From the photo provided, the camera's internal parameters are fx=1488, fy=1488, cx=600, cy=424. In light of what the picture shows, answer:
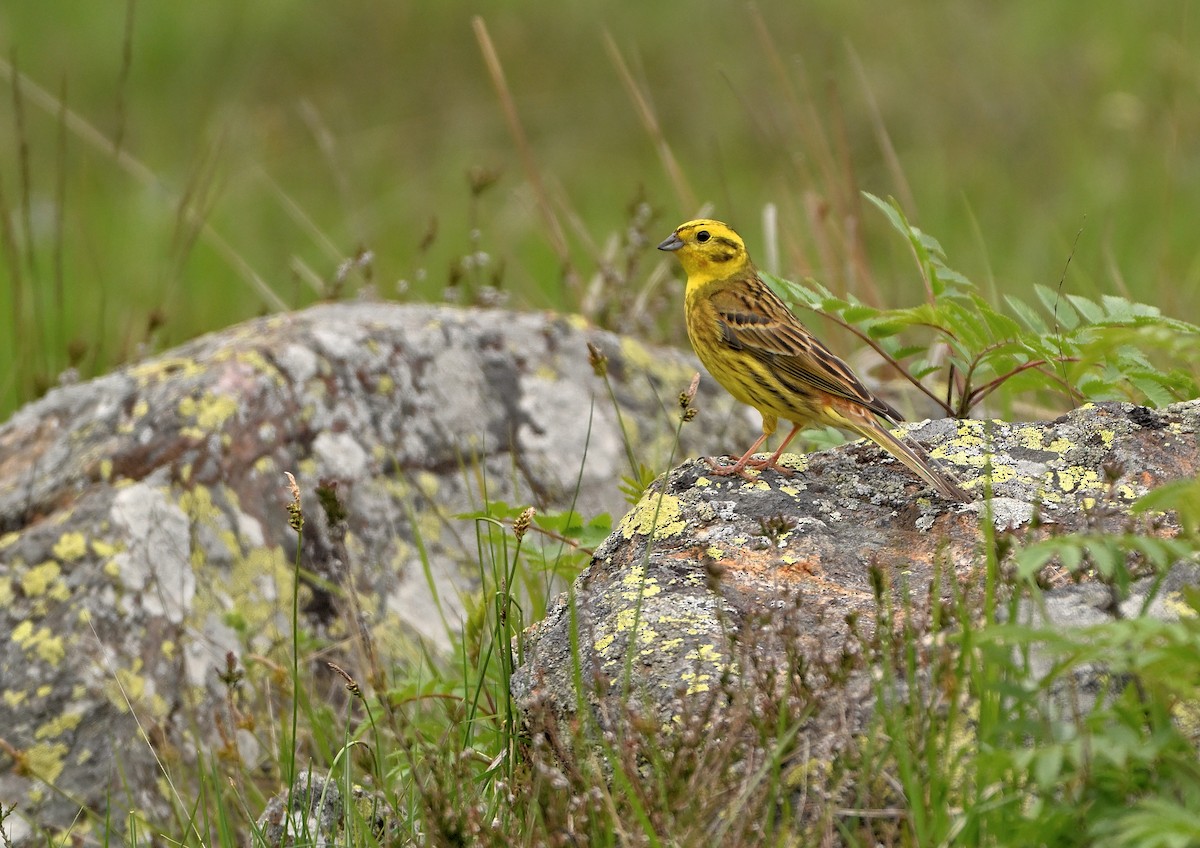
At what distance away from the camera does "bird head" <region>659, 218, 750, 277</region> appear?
509 centimetres

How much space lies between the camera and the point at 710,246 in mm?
5090

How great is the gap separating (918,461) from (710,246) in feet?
5.98

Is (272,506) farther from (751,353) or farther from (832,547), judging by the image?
(832,547)

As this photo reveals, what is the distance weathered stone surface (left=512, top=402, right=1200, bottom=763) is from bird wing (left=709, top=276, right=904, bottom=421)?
16.7 inches

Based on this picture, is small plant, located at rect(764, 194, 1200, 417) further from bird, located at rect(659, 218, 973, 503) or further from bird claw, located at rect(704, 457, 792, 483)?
bird claw, located at rect(704, 457, 792, 483)

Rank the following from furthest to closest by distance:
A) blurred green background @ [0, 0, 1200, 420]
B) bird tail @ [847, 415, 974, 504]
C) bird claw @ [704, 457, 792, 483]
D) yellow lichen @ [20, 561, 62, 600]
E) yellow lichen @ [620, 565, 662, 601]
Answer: blurred green background @ [0, 0, 1200, 420], yellow lichen @ [20, 561, 62, 600], bird claw @ [704, 457, 792, 483], bird tail @ [847, 415, 974, 504], yellow lichen @ [620, 565, 662, 601]

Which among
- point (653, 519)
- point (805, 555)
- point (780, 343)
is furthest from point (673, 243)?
point (805, 555)

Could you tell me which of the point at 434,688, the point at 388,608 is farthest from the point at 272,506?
the point at 434,688

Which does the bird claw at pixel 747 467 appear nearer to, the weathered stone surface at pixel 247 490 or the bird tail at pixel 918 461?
the bird tail at pixel 918 461

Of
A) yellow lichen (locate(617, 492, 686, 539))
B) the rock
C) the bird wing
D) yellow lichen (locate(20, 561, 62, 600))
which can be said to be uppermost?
the bird wing

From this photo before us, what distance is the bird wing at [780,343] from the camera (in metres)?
4.18

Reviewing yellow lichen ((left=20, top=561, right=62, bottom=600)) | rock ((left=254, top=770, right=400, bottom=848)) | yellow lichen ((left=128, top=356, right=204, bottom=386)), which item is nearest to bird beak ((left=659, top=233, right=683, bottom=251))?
yellow lichen ((left=128, top=356, right=204, bottom=386))

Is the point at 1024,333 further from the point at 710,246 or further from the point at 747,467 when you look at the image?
the point at 710,246

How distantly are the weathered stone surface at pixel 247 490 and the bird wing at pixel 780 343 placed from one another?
548mm
